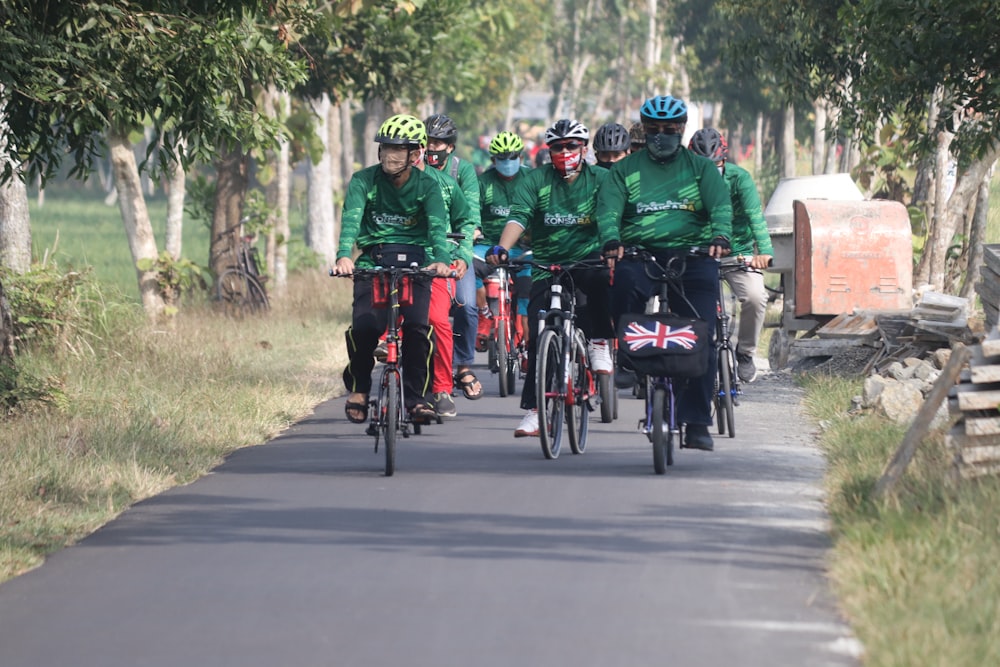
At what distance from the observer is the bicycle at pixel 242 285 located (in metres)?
22.7

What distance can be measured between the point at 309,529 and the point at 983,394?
3.10 meters

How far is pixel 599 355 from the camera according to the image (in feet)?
36.8

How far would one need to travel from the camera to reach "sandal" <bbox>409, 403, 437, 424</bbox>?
10.6 m

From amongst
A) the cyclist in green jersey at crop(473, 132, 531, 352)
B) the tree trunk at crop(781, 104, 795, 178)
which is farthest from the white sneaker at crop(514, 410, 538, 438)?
the tree trunk at crop(781, 104, 795, 178)

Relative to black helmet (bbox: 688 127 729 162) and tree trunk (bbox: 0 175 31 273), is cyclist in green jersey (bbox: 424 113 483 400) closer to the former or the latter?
black helmet (bbox: 688 127 729 162)

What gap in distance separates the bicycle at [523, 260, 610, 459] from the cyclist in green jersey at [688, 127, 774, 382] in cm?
96

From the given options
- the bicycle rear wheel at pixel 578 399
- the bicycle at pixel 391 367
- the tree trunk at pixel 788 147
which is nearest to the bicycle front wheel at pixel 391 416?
the bicycle at pixel 391 367

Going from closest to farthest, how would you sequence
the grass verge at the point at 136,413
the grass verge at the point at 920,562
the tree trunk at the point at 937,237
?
the grass verge at the point at 920,562
the grass verge at the point at 136,413
the tree trunk at the point at 937,237

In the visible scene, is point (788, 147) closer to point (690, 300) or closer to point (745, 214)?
point (745, 214)

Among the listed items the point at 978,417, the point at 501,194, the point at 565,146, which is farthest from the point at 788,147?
the point at 978,417

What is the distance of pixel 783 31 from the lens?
22.0 m

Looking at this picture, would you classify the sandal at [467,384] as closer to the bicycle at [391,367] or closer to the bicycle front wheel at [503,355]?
the bicycle front wheel at [503,355]

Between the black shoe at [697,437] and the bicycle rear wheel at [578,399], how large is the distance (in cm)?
69

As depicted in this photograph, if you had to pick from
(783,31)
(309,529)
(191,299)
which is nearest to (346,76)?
(191,299)
